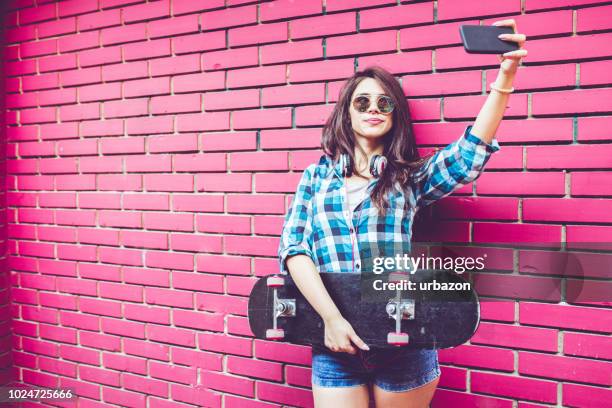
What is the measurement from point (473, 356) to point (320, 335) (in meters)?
0.71

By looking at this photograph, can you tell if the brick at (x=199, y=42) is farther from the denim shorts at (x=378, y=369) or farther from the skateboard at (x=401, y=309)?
the denim shorts at (x=378, y=369)

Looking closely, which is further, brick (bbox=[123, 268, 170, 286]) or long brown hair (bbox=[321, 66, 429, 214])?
brick (bbox=[123, 268, 170, 286])

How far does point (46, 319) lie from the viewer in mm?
2953

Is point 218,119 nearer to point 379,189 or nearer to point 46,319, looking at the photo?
point 379,189

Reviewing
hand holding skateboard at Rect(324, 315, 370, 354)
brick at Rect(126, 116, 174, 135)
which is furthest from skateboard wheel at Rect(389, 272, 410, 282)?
brick at Rect(126, 116, 174, 135)

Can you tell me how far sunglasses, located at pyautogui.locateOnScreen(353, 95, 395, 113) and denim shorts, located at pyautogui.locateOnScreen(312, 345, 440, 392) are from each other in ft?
2.84

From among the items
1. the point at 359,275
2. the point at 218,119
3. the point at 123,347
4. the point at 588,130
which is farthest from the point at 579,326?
the point at 123,347

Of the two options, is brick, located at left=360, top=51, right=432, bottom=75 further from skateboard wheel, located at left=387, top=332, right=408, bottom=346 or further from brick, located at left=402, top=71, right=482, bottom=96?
skateboard wheel, located at left=387, top=332, right=408, bottom=346

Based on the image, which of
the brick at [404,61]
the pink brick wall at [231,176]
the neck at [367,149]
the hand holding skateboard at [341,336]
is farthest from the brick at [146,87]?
the hand holding skateboard at [341,336]

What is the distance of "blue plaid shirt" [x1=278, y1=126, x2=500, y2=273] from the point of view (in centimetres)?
173

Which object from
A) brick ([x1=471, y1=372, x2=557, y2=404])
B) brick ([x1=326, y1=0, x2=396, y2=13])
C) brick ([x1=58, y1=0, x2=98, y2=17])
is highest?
brick ([x1=58, y1=0, x2=98, y2=17])

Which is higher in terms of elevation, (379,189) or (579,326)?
(379,189)

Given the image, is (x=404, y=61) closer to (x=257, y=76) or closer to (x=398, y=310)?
(x=257, y=76)

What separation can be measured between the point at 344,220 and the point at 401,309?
37cm
